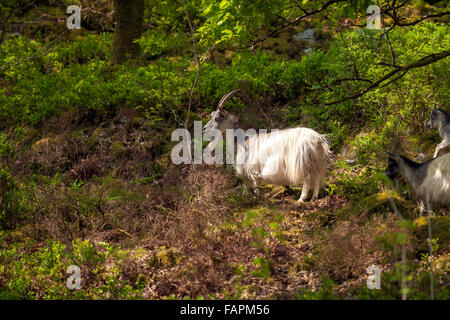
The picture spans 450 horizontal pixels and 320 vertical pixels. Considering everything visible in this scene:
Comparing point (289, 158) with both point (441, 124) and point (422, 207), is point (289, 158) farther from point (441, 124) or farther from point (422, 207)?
point (441, 124)

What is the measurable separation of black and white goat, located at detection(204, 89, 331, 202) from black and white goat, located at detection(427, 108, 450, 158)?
170 cm

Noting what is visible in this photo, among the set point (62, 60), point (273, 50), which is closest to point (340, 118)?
point (273, 50)

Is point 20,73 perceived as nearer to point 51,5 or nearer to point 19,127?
point 19,127

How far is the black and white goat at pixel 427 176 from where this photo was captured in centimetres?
520

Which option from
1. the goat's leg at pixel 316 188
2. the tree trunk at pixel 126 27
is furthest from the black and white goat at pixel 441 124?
the tree trunk at pixel 126 27

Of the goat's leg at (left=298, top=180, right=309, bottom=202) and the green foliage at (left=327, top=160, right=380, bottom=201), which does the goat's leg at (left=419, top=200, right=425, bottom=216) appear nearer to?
the green foliage at (left=327, top=160, right=380, bottom=201)

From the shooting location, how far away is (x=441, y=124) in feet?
21.2

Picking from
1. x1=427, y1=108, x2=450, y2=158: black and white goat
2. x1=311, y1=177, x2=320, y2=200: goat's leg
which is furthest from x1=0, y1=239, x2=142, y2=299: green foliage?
x1=427, y1=108, x2=450, y2=158: black and white goat

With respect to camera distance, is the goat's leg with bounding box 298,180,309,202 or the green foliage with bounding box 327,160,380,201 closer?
the green foliage with bounding box 327,160,380,201

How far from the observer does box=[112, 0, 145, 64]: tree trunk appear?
11039 mm

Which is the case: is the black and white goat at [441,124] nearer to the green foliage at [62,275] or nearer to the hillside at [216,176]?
the hillside at [216,176]

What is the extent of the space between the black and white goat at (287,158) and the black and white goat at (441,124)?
1705 millimetres

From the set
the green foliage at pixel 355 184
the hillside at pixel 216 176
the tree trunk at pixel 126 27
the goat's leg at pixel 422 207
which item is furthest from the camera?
the tree trunk at pixel 126 27
